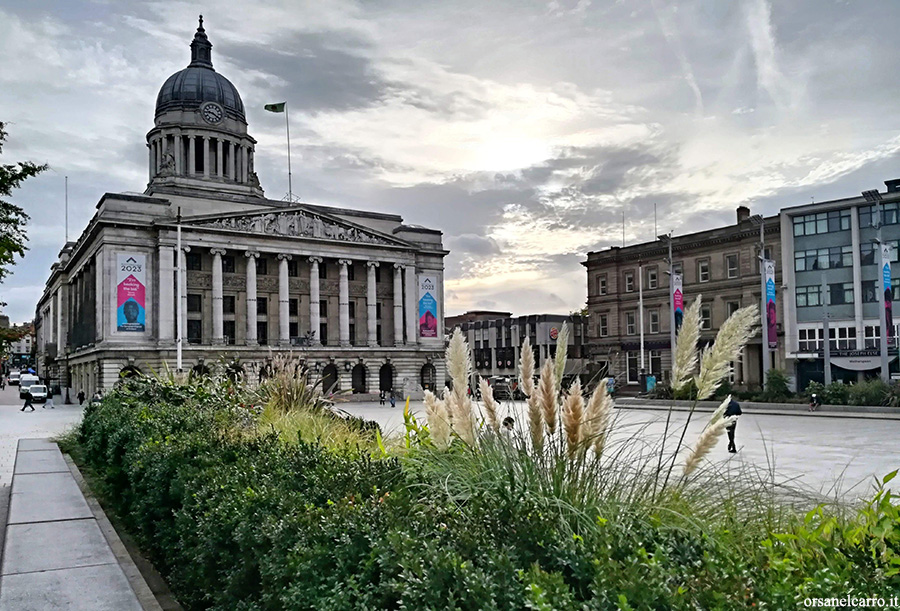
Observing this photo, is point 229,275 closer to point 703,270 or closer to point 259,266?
point 259,266

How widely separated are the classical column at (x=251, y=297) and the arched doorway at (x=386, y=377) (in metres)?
13.5

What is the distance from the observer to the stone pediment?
63656mm

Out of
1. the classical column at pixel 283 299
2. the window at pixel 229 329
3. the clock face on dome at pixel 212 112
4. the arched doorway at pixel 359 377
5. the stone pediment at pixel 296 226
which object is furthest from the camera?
the clock face on dome at pixel 212 112

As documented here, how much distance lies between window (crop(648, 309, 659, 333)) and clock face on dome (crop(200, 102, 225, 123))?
5047 cm

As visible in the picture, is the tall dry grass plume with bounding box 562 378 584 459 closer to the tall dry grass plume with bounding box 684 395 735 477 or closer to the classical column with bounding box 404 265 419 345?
the tall dry grass plume with bounding box 684 395 735 477

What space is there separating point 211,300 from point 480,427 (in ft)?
207

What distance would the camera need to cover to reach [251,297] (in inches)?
2542

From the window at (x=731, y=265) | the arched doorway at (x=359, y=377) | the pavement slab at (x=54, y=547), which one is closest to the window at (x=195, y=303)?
the arched doorway at (x=359, y=377)

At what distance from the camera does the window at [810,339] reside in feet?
156

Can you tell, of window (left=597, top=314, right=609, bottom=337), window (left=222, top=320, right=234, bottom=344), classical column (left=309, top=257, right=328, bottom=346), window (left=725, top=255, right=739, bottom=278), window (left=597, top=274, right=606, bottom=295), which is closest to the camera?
window (left=725, top=255, right=739, bottom=278)

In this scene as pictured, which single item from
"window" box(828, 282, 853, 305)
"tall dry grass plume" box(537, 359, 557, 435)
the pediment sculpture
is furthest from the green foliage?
the pediment sculpture

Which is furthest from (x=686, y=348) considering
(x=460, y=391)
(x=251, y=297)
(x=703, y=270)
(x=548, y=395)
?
(x=251, y=297)

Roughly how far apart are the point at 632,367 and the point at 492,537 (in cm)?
6084

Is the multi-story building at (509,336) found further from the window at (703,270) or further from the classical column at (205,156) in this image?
the classical column at (205,156)
